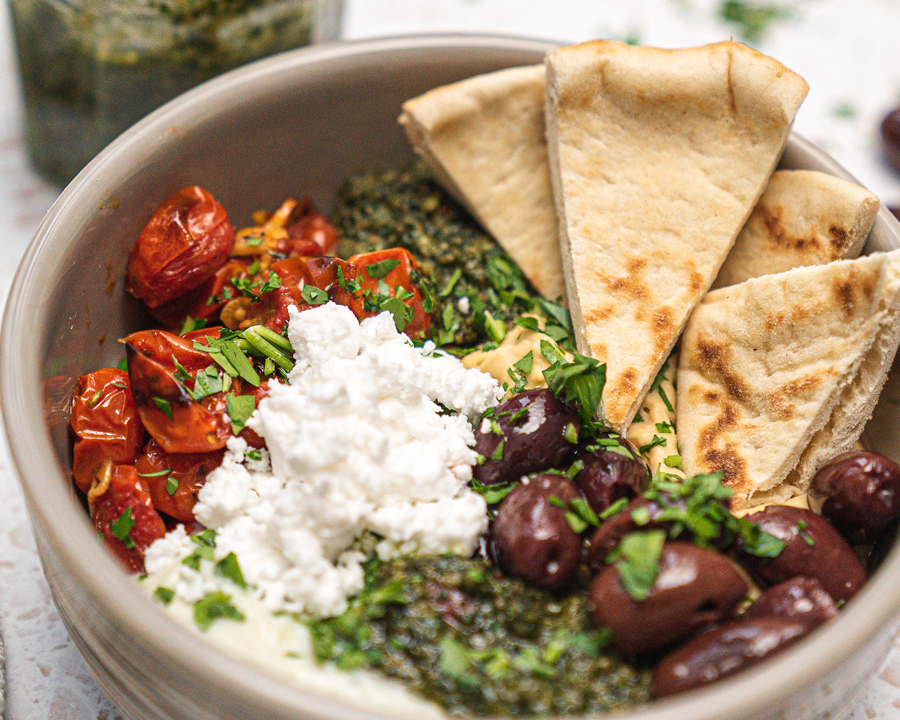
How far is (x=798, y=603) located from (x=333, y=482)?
2.83ft

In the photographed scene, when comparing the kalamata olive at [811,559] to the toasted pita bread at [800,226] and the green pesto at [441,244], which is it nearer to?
the toasted pita bread at [800,226]

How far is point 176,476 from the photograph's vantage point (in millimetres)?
1715

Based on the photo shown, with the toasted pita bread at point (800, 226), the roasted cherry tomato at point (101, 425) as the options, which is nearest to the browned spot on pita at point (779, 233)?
the toasted pita bread at point (800, 226)

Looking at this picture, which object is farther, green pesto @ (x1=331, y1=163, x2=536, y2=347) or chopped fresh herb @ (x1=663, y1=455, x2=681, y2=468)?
green pesto @ (x1=331, y1=163, x2=536, y2=347)

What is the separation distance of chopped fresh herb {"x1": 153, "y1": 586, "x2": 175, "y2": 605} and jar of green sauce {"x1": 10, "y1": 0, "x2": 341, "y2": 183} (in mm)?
1592

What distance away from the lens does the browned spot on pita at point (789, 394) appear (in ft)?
5.91

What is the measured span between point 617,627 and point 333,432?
0.62 m

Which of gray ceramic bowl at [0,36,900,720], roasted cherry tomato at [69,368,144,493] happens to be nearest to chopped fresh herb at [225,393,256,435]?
roasted cherry tomato at [69,368,144,493]

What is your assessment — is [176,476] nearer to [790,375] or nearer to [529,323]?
[529,323]

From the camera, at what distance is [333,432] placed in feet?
4.99

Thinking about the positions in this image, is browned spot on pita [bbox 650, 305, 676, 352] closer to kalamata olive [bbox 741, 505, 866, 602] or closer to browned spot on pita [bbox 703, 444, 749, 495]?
browned spot on pita [bbox 703, 444, 749, 495]

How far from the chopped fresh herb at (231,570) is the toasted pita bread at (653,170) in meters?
0.96

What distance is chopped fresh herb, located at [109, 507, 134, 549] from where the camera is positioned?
163cm

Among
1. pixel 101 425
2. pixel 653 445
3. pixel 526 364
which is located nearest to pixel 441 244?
pixel 526 364
